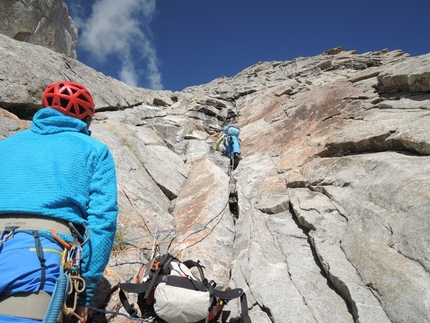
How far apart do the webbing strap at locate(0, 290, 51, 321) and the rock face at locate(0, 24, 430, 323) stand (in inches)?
98.9

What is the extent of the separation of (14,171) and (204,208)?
6.39 meters

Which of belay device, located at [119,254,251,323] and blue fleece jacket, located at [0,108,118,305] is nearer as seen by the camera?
blue fleece jacket, located at [0,108,118,305]

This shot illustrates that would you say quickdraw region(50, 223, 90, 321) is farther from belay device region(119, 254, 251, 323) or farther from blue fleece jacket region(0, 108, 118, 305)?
belay device region(119, 254, 251, 323)

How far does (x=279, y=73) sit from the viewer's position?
132 feet

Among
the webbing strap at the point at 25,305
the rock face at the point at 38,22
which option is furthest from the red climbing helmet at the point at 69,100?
the rock face at the point at 38,22

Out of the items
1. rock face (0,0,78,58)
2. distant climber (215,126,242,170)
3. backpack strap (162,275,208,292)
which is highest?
rock face (0,0,78,58)

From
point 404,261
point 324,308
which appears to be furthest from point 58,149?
point 404,261

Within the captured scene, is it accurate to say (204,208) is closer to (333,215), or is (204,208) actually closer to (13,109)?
(333,215)

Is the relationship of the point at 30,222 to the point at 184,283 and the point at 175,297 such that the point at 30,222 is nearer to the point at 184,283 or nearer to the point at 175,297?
the point at 175,297

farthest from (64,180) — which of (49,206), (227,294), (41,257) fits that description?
(227,294)

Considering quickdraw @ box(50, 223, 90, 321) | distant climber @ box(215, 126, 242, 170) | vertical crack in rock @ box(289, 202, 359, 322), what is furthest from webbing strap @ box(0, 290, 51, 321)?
distant climber @ box(215, 126, 242, 170)

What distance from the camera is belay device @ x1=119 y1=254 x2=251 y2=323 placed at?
4.07 m

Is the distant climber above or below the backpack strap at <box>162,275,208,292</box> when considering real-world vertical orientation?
above

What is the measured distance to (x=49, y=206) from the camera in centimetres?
264
